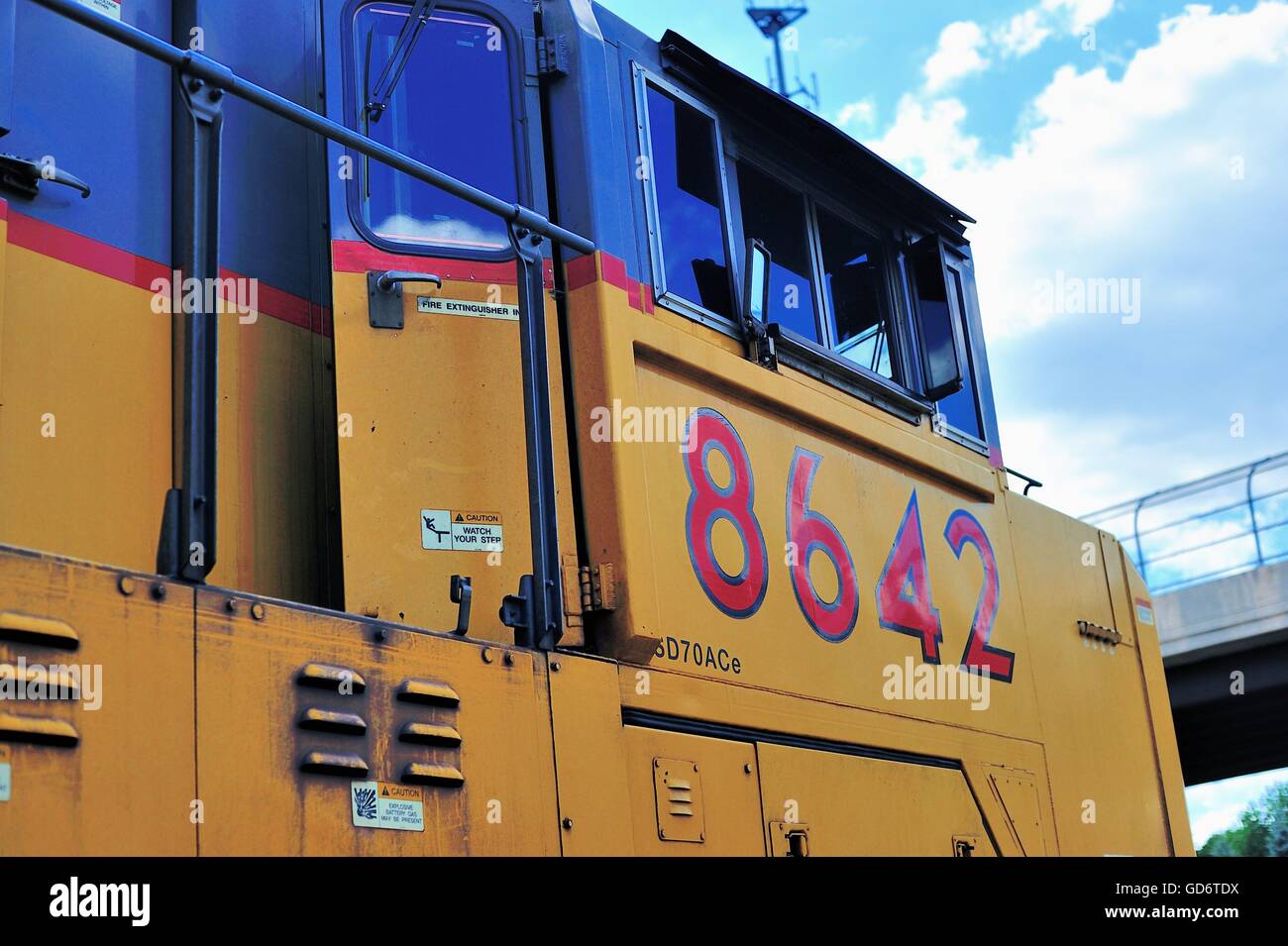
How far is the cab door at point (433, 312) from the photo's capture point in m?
3.32

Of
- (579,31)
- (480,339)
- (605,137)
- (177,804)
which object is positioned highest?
(579,31)

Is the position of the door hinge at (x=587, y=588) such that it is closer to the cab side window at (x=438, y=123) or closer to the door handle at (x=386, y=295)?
the door handle at (x=386, y=295)

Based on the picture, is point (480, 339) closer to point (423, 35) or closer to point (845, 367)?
point (423, 35)

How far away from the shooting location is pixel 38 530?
2951 mm

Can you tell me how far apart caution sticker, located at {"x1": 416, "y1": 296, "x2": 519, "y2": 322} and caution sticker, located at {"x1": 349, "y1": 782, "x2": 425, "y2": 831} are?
1316 millimetres

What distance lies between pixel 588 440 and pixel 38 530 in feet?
4.27

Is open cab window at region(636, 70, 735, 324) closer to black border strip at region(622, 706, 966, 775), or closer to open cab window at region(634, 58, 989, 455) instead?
open cab window at region(634, 58, 989, 455)

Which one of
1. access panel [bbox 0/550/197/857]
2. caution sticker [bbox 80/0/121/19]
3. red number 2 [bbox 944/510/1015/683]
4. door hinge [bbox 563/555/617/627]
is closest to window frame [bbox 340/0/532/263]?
caution sticker [bbox 80/0/121/19]

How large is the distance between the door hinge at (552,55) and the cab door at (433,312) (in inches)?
1.0

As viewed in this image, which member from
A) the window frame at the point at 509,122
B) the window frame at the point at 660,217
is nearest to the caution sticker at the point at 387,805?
the window frame at the point at 509,122

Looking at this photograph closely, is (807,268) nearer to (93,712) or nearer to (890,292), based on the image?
(890,292)

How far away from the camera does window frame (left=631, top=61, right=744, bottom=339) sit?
4129 mm

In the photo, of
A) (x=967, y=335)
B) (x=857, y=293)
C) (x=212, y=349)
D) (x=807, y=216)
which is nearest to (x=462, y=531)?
(x=212, y=349)
